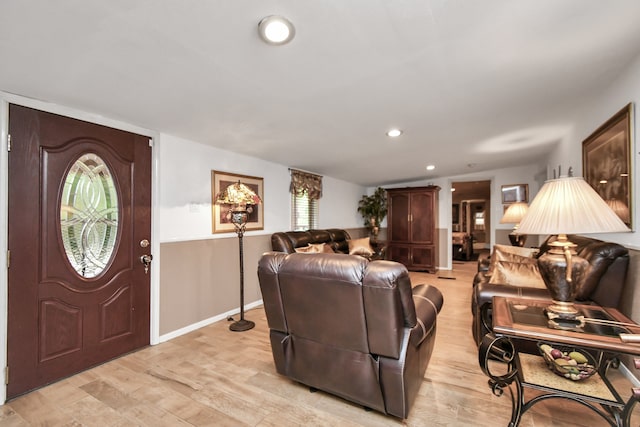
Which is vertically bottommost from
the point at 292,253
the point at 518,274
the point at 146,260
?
the point at 518,274

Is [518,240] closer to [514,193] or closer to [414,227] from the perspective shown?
[514,193]

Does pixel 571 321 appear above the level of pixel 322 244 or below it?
below

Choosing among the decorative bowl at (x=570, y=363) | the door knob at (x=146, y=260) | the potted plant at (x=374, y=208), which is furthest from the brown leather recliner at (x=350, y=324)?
the potted plant at (x=374, y=208)

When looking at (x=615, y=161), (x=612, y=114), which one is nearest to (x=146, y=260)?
(x=615, y=161)

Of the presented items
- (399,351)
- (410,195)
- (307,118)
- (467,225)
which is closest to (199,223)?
(307,118)

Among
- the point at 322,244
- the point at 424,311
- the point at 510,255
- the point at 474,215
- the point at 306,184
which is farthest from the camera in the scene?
the point at 474,215

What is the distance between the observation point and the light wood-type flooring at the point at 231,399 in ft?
5.67

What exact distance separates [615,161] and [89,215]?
14.4 feet

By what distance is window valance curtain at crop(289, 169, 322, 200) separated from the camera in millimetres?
4789

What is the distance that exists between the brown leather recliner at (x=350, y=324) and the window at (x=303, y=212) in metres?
3.03

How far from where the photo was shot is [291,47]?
5.09ft

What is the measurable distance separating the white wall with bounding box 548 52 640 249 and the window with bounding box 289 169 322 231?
367 centimetres

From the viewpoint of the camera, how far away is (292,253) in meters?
2.28

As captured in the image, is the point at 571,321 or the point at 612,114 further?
Result: the point at 612,114
